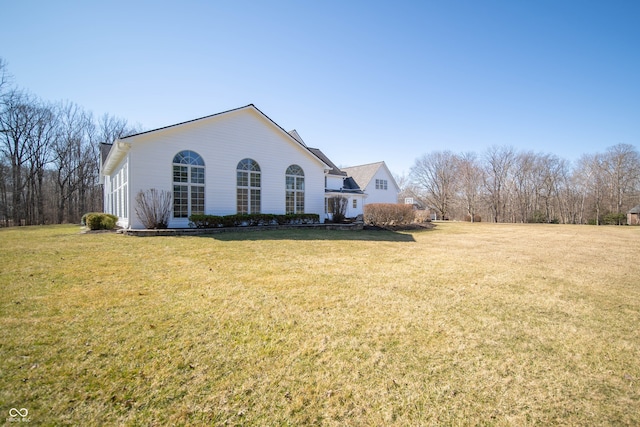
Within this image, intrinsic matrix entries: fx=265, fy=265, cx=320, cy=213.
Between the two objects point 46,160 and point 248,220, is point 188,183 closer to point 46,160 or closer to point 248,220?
point 248,220

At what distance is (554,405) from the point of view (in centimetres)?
216

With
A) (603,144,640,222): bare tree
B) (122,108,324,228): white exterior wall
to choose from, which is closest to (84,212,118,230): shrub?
(122,108,324,228): white exterior wall

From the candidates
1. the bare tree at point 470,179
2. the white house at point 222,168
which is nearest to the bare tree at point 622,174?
the bare tree at point 470,179

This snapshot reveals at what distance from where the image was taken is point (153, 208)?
12297mm

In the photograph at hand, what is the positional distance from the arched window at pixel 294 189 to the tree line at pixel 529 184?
30.3 meters

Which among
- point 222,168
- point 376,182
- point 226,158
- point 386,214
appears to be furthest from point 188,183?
point 376,182

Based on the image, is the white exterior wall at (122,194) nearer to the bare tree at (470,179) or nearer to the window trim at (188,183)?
the window trim at (188,183)

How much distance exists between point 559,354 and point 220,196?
46.8 ft

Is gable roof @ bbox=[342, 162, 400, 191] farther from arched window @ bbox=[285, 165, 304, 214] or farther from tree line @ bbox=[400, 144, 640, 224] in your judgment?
tree line @ bbox=[400, 144, 640, 224]

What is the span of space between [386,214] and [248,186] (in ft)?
30.4

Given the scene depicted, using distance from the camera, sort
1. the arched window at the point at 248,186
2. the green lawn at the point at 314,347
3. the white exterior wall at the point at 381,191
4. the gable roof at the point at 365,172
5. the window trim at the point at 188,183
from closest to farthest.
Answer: the green lawn at the point at 314,347, the window trim at the point at 188,183, the arched window at the point at 248,186, the gable roof at the point at 365,172, the white exterior wall at the point at 381,191

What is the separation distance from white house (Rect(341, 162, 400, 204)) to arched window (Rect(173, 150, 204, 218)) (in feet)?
62.8

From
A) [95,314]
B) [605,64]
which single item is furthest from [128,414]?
[605,64]

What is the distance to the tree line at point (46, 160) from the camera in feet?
92.4
